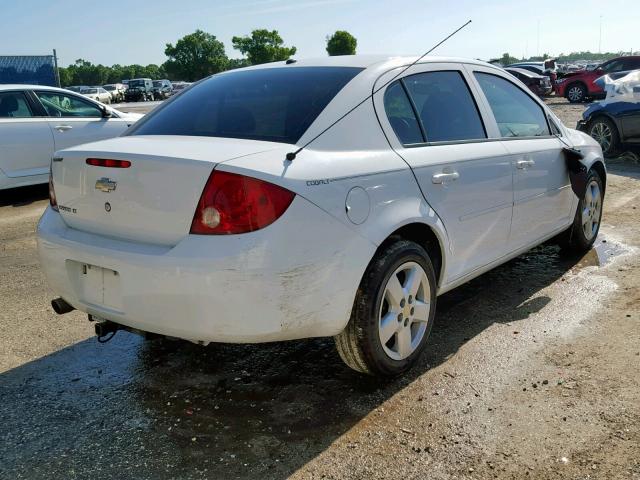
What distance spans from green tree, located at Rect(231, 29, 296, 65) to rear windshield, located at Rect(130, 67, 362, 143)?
317 feet

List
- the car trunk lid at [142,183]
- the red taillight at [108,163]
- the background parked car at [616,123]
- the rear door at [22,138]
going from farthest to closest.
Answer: the background parked car at [616,123] → the rear door at [22,138] → the red taillight at [108,163] → the car trunk lid at [142,183]

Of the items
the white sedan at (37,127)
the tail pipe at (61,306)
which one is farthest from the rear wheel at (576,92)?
the tail pipe at (61,306)

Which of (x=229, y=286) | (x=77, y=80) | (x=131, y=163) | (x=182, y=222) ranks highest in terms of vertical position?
(x=77, y=80)

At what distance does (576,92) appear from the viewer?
24.3 metres

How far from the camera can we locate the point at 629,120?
10461 millimetres

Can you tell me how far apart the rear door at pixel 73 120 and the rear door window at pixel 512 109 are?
5922mm

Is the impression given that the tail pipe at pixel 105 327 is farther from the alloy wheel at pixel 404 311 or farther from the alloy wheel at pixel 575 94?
the alloy wheel at pixel 575 94

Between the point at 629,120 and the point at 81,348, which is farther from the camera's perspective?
the point at 629,120

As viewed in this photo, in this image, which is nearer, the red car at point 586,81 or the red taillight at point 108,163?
the red taillight at point 108,163

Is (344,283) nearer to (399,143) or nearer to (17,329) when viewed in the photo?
(399,143)

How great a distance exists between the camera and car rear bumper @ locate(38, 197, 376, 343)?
258 centimetres

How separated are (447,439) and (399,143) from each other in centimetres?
147

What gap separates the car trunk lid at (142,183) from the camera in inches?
106

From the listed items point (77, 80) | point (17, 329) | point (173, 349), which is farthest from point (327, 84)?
point (77, 80)
